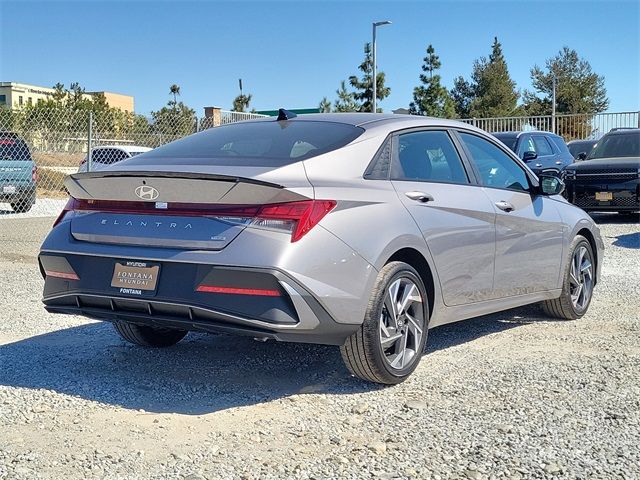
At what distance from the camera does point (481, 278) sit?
5.55 m

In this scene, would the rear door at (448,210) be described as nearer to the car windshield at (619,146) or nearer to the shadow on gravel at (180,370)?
the shadow on gravel at (180,370)

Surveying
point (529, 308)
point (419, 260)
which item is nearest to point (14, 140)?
point (529, 308)

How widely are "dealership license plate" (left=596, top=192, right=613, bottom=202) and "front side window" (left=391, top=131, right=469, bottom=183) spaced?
1028 cm

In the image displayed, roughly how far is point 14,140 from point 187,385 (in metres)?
13.4

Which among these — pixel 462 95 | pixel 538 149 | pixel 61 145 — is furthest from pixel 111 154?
pixel 462 95

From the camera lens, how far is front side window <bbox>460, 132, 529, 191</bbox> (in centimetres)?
596

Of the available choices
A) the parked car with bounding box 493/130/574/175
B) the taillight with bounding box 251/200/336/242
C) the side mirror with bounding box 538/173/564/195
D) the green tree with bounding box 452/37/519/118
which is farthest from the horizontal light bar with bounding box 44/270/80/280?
the green tree with bounding box 452/37/519/118

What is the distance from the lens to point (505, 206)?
5.93m

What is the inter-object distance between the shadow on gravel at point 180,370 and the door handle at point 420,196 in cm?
115

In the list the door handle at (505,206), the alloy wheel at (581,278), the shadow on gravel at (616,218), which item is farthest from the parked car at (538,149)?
the door handle at (505,206)

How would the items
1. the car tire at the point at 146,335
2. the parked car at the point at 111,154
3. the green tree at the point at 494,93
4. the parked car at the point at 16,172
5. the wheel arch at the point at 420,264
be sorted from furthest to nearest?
the green tree at the point at 494,93 → the parked car at the point at 111,154 → the parked car at the point at 16,172 → the car tire at the point at 146,335 → the wheel arch at the point at 420,264

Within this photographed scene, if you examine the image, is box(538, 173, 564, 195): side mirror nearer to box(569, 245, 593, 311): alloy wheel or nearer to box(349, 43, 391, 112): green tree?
box(569, 245, 593, 311): alloy wheel

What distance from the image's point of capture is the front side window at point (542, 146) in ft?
57.0

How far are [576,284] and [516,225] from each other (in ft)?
4.13
